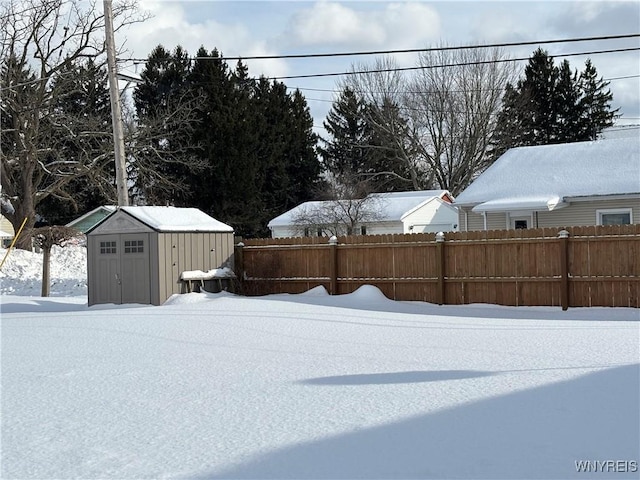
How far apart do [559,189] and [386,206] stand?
54.8ft

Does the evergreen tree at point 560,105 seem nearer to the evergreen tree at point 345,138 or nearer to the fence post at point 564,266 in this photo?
the evergreen tree at point 345,138

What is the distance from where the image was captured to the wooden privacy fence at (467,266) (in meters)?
15.5

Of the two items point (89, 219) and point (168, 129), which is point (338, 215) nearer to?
point (168, 129)

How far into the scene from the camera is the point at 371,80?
49.0 m

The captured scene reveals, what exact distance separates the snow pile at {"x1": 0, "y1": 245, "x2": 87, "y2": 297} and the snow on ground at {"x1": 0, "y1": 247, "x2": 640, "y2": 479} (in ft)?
36.1

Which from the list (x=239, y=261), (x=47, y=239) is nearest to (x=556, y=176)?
(x=239, y=261)

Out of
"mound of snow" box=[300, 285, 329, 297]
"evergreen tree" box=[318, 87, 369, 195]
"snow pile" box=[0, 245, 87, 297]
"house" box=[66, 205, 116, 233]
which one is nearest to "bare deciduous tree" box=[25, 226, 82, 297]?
"snow pile" box=[0, 245, 87, 297]

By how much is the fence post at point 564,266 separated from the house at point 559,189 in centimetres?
791

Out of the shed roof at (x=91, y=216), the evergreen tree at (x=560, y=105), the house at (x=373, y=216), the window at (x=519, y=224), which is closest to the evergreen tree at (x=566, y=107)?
the evergreen tree at (x=560, y=105)

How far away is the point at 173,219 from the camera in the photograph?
1852cm

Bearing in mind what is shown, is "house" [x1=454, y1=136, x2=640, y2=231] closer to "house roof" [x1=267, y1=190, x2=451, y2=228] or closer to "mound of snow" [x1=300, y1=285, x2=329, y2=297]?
"mound of snow" [x1=300, y1=285, x2=329, y2=297]

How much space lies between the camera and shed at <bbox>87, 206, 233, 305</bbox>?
17.7 m

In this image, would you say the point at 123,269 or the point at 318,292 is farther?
the point at 318,292

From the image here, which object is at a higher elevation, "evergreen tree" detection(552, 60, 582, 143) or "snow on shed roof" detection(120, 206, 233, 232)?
"evergreen tree" detection(552, 60, 582, 143)
